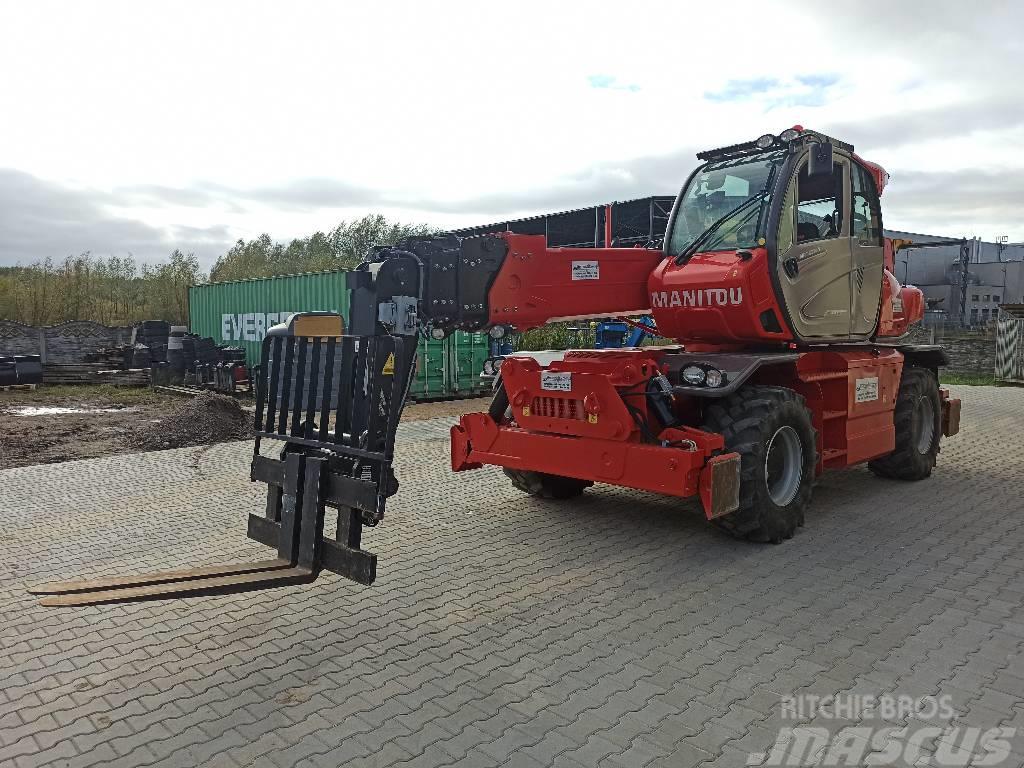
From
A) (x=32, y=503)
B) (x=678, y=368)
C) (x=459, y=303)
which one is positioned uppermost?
(x=459, y=303)

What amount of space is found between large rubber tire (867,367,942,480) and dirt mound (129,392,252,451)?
9003 millimetres

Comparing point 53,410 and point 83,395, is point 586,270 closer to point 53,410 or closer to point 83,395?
point 53,410

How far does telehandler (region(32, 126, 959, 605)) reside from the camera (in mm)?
4305

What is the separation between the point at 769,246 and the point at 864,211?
1786mm

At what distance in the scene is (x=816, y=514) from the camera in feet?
22.8

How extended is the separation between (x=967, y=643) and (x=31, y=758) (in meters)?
4.58

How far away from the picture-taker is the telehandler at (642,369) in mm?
4305

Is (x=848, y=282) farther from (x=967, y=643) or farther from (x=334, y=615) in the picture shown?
(x=334, y=615)

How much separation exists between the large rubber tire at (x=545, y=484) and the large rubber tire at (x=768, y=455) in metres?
1.71

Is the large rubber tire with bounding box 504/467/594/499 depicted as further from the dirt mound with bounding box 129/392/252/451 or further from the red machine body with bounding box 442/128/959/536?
the dirt mound with bounding box 129/392/252/451

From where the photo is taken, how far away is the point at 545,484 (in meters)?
7.15

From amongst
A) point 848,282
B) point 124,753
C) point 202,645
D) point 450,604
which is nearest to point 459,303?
point 450,604

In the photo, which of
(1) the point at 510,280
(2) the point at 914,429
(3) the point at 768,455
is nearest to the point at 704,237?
(3) the point at 768,455

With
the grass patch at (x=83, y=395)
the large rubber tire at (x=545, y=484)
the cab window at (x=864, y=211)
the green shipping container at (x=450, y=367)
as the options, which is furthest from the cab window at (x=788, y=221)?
the grass patch at (x=83, y=395)
